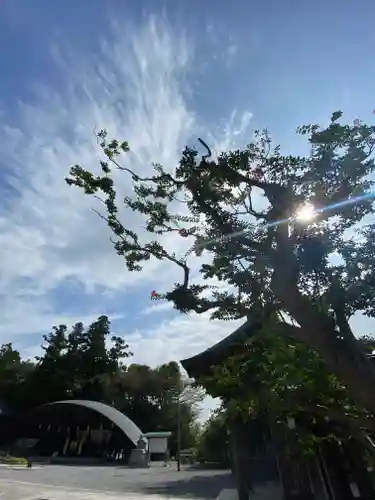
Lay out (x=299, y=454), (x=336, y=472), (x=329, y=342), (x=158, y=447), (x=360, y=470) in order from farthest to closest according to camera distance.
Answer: (x=158, y=447)
(x=299, y=454)
(x=336, y=472)
(x=360, y=470)
(x=329, y=342)

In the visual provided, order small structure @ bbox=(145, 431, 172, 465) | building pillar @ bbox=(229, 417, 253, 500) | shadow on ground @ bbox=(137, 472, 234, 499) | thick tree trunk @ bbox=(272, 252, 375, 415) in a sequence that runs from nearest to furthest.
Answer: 1. thick tree trunk @ bbox=(272, 252, 375, 415)
2. building pillar @ bbox=(229, 417, 253, 500)
3. shadow on ground @ bbox=(137, 472, 234, 499)
4. small structure @ bbox=(145, 431, 172, 465)

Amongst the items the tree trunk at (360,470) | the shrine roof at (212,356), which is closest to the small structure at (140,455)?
the shrine roof at (212,356)

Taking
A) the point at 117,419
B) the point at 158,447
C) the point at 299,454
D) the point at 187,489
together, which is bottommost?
the point at 299,454

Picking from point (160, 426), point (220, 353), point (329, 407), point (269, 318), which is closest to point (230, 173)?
point (269, 318)

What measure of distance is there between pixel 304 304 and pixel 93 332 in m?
52.5

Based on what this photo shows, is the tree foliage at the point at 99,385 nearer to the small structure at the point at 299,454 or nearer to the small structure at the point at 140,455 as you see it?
the small structure at the point at 140,455

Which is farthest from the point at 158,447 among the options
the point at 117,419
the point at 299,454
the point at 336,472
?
the point at 336,472

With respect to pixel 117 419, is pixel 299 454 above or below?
below

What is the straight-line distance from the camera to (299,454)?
8367mm

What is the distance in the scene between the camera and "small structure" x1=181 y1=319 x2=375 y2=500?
721cm

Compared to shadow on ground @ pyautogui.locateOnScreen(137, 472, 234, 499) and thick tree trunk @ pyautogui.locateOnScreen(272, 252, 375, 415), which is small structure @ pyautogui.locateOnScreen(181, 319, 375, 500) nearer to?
thick tree trunk @ pyautogui.locateOnScreen(272, 252, 375, 415)

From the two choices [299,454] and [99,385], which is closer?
[299,454]

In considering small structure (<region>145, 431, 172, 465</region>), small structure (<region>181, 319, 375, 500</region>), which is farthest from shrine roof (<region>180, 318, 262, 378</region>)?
small structure (<region>145, 431, 172, 465</region>)

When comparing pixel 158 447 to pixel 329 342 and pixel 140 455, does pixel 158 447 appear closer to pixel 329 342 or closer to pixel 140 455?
pixel 140 455
